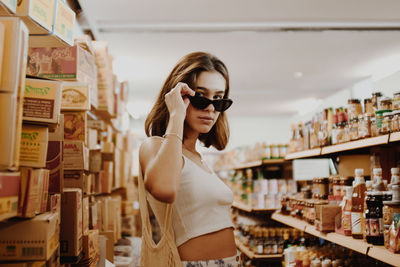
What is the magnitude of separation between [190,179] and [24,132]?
0.65m

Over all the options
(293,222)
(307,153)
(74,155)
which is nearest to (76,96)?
(74,155)

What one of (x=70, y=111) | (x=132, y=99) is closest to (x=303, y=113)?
(x=132, y=99)

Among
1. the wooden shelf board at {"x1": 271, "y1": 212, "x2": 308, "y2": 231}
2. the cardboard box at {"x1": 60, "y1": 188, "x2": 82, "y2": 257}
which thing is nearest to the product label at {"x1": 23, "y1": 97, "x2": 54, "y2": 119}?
the cardboard box at {"x1": 60, "y1": 188, "x2": 82, "y2": 257}

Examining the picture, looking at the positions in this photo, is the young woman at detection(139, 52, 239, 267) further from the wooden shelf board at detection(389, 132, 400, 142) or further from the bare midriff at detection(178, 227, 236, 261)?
the wooden shelf board at detection(389, 132, 400, 142)

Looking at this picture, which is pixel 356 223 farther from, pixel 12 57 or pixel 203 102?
pixel 12 57

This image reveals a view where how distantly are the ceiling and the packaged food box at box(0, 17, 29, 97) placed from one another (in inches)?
110

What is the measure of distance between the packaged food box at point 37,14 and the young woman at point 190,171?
21.5 inches

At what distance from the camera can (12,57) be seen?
3.56 ft

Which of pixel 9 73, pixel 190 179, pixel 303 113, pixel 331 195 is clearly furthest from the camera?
pixel 303 113

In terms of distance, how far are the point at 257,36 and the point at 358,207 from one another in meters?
3.12

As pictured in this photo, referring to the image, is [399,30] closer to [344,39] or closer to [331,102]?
[344,39]

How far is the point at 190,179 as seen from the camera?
1.59 meters

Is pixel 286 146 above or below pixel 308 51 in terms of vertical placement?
below

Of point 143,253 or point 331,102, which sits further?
point 331,102
